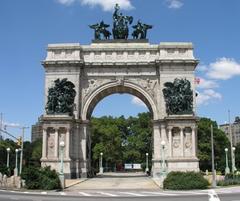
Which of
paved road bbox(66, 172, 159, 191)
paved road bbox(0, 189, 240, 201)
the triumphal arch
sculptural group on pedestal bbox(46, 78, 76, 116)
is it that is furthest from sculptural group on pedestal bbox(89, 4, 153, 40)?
A: paved road bbox(0, 189, 240, 201)

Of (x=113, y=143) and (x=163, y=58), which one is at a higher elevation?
(x=163, y=58)

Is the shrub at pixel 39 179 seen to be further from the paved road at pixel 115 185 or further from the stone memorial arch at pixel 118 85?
the stone memorial arch at pixel 118 85

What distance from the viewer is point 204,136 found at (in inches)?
2936

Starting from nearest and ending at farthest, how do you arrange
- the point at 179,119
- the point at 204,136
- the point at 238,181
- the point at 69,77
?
1. the point at 238,181
2. the point at 179,119
3. the point at 69,77
4. the point at 204,136

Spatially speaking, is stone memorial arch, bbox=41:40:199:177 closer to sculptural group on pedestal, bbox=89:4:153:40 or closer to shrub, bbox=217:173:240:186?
sculptural group on pedestal, bbox=89:4:153:40

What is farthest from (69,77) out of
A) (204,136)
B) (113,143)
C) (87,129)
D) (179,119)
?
(113,143)

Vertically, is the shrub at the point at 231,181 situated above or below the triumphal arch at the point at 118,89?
below

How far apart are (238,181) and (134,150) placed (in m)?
56.3

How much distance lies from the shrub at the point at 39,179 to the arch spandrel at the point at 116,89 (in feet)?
50.2

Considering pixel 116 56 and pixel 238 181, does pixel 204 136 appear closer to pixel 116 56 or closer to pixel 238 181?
pixel 116 56

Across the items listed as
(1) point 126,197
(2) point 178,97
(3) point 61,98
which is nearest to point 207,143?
(2) point 178,97

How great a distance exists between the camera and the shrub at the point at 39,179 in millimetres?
31281

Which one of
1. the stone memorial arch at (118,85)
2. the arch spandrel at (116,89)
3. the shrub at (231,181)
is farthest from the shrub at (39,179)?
the arch spandrel at (116,89)

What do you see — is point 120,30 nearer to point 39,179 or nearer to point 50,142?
point 50,142
